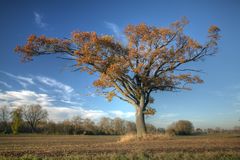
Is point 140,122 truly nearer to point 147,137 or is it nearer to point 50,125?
point 147,137

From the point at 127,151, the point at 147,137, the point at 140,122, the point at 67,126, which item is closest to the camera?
the point at 127,151

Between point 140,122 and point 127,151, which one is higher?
point 140,122

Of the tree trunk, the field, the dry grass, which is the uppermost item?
the tree trunk

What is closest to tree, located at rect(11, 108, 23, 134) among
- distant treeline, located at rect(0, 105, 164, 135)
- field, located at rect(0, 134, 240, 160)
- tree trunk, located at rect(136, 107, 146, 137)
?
distant treeline, located at rect(0, 105, 164, 135)

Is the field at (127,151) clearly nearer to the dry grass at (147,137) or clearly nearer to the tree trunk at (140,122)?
the dry grass at (147,137)

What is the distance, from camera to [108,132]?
81.9m

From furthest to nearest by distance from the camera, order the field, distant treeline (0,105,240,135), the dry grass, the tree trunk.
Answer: distant treeline (0,105,240,135) < the tree trunk < the dry grass < the field

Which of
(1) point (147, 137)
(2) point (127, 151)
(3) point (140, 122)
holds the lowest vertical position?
(2) point (127, 151)

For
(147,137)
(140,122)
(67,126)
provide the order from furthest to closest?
1. (67,126)
2. (140,122)
3. (147,137)

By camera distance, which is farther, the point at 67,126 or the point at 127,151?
the point at 67,126

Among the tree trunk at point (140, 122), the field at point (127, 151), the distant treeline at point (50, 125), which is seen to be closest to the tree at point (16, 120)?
the distant treeline at point (50, 125)

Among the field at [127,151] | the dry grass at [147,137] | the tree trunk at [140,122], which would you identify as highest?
the tree trunk at [140,122]

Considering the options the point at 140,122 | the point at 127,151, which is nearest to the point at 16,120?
the point at 140,122

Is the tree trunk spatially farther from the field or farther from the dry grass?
the field
